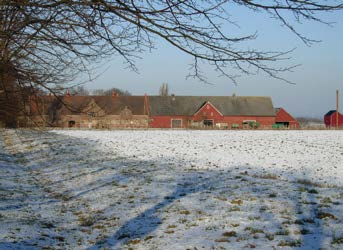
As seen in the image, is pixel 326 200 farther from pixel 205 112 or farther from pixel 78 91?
pixel 205 112

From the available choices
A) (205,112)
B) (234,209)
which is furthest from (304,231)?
(205,112)

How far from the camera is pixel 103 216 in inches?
340

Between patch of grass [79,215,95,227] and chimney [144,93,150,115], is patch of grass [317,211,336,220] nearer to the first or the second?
Answer: patch of grass [79,215,95,227]

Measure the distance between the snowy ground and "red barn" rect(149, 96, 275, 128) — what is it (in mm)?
44523

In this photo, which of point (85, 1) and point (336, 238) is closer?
point (85, 1)

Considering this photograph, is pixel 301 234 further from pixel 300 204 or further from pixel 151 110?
pixel 151 110

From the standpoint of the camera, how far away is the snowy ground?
6.71m

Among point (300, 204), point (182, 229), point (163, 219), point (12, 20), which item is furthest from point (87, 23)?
point (300, 204)

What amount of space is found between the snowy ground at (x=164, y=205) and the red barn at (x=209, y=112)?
146 feet

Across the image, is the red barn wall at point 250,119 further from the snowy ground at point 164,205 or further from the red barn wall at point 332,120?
the snowy ground at point 164,205

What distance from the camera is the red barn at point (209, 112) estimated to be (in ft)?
205

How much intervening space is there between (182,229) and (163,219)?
2.84 feet

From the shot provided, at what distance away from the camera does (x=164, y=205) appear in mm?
9281

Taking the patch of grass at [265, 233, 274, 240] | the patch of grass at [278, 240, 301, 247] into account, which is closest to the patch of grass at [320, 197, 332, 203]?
the patch of grass at [265, 233, 274, 240]
